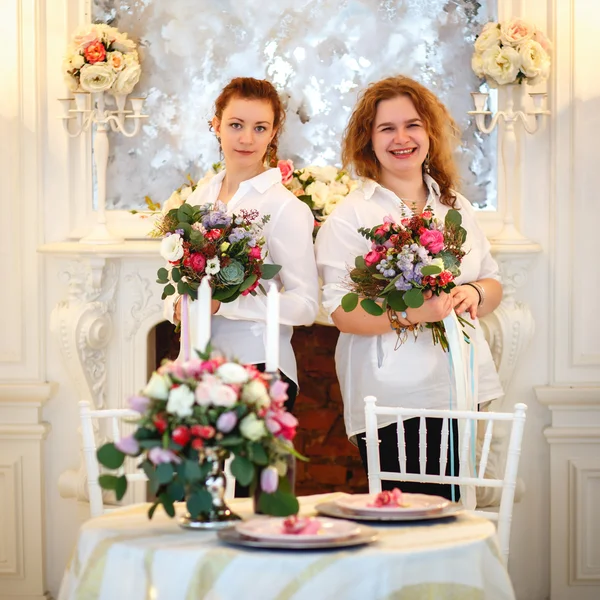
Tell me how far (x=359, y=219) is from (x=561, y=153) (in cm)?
129

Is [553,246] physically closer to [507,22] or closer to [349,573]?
[507,22]

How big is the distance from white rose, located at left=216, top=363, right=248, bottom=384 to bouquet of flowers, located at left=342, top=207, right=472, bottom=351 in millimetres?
937

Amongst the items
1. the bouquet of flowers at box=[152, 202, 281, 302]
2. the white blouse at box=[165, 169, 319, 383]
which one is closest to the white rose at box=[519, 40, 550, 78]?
the white blouse at box=[165, 169, 319, 383]

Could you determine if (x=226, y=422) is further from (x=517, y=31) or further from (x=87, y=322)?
(x=517, y=31)

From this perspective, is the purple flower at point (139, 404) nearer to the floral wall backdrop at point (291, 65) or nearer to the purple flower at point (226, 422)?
the purple flower at point (226, 422)

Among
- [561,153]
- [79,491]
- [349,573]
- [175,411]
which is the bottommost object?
[79,491]

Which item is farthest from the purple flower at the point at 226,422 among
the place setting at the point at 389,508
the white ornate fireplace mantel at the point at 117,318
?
the white ornate fireplace mantel at the point at 117,318

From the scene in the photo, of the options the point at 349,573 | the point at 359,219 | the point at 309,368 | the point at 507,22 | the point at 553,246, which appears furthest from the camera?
the point at 309,368

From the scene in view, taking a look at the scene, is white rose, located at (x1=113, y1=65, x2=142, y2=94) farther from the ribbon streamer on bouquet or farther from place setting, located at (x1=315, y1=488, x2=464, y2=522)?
place setting, located at (x1=315, y1=488, x2=464, y2=522)

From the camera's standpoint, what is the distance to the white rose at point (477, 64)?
388 centimetres

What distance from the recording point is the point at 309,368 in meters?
4.55

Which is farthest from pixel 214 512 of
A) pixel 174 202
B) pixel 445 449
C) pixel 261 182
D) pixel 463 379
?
pixel 174 202

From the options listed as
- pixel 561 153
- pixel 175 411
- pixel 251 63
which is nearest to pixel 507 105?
pixel 561 153

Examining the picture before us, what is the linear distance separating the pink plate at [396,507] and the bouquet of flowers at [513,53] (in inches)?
82.4
